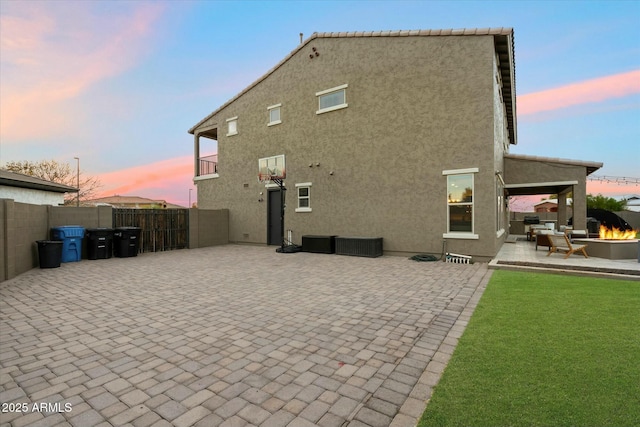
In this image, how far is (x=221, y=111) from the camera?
18.4 meters

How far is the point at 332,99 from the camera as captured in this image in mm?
13484

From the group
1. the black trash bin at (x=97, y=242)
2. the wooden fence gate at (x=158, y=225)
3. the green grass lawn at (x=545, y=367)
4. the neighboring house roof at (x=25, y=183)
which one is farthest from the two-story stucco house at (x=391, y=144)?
the neighboring house roof at (x=25, y=183)

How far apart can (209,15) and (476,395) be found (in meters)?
16.8

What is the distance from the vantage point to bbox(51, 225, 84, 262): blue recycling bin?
10625mm

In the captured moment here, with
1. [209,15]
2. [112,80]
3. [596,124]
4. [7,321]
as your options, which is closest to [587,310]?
[7,321]

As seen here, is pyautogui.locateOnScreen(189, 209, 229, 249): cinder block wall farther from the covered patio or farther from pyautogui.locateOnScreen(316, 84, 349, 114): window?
the covered patio

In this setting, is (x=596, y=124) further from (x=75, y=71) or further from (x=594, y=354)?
(x=75, y=71)

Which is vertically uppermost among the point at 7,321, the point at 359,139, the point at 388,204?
the point at 359,139

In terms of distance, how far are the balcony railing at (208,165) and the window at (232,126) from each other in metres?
2.06

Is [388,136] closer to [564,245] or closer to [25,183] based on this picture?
[564,245]

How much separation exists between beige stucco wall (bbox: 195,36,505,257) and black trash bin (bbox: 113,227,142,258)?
19.0ft

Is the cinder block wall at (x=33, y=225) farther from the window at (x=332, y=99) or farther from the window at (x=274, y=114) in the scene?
the window at (x=332, y=99)

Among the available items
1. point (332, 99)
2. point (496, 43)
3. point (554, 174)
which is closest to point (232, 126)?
point (332, 99)

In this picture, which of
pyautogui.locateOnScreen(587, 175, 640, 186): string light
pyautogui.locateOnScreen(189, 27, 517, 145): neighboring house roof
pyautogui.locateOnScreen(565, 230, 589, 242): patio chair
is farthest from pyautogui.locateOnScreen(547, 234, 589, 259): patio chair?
pyautogui.locateOnScreen(587, 175, 640, 186): string light
